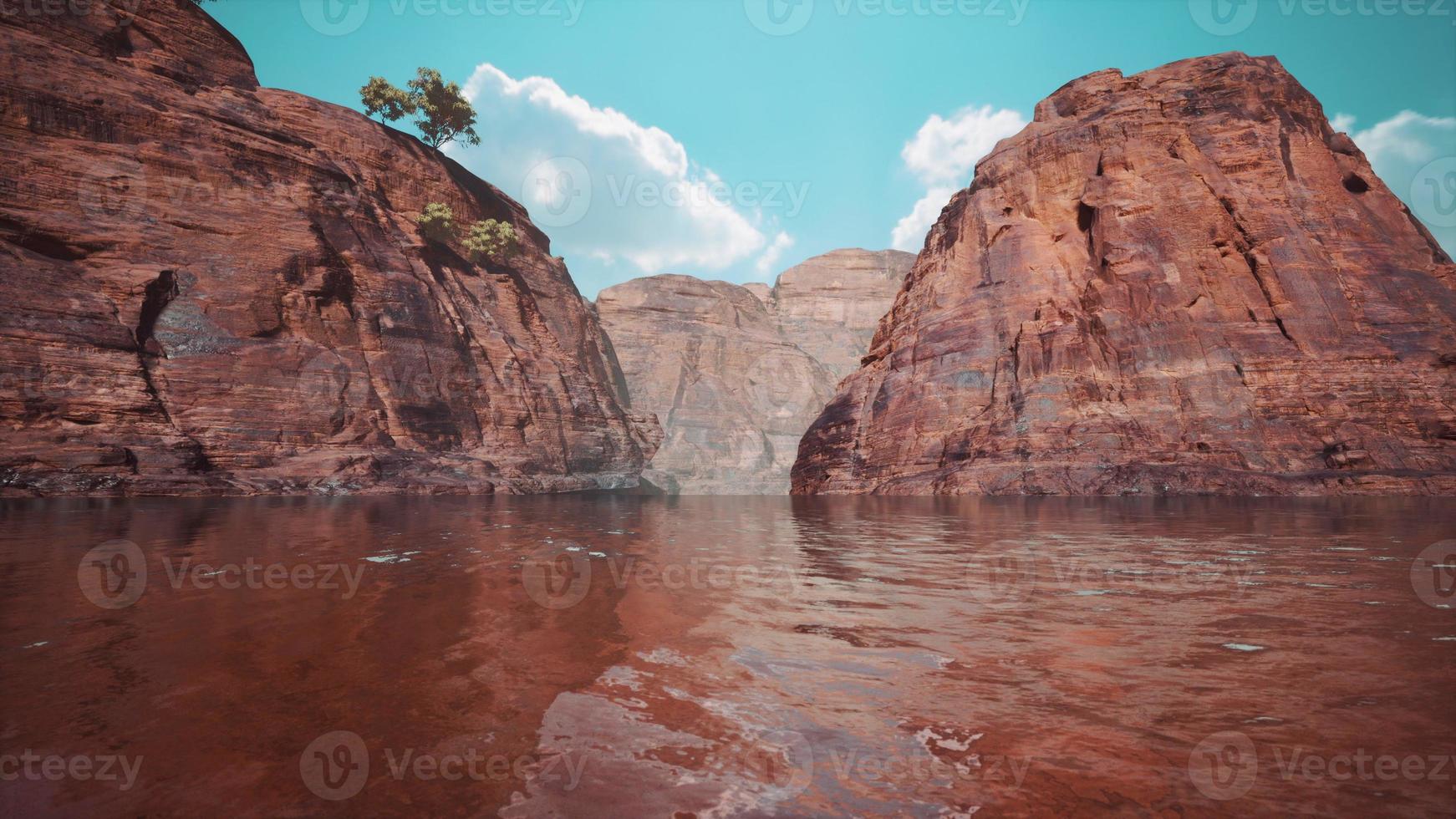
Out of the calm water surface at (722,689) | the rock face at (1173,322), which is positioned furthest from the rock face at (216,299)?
the rock face at (1173,322)

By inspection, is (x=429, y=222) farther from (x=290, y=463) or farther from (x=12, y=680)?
(x=12, y=680)

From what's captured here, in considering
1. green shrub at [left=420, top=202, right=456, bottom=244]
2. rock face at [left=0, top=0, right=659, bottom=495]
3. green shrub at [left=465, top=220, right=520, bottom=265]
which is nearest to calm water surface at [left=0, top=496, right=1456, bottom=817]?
rock face at [left=0, top=0, right=659, bottom=495]

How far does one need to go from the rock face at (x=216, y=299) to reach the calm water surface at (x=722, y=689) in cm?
2318

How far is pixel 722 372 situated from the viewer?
113 m

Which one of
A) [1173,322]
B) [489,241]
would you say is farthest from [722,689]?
[489,241]

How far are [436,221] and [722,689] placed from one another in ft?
163

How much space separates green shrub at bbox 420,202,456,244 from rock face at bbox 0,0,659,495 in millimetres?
1795

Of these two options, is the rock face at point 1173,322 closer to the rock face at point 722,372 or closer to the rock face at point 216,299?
the rock face at point 216,299

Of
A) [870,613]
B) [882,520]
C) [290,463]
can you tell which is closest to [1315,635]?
[870,613]

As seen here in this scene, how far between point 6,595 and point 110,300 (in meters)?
30.1

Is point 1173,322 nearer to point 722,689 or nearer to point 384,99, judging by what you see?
point 722,689

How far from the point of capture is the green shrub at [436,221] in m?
45.2

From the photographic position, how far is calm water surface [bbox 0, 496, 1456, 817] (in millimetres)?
2117

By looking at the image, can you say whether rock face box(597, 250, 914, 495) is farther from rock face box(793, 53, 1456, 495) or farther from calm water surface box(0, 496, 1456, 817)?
calm water surface box(0, 496, 1456, 817)
